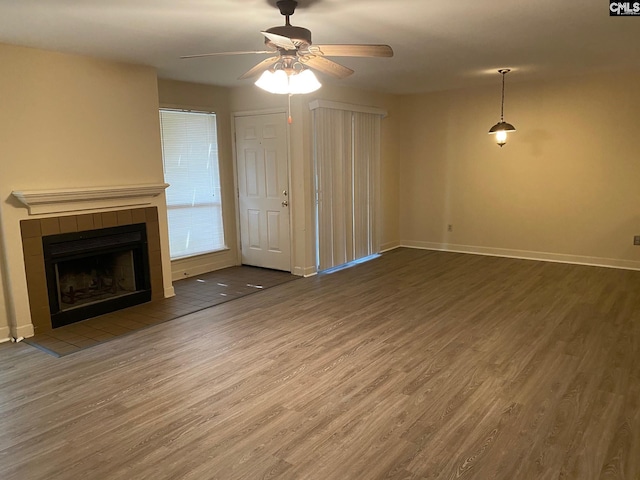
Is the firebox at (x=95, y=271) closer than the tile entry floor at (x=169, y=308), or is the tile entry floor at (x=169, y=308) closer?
the tile entry floor at (x=169, y=308)

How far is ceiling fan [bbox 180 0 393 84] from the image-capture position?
278 centimetres

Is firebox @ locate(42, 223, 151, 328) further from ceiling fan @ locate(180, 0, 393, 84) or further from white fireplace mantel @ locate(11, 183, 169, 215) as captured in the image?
ceiling fan @ locate(180, 0, 393, 84)

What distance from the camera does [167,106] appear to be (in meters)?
5.47

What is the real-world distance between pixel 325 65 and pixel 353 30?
52cm

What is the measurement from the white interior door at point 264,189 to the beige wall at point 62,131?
1520 millimetres

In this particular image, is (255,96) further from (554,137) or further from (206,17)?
(554,137)

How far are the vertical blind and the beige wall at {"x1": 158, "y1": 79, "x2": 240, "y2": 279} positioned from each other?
49.8 inches

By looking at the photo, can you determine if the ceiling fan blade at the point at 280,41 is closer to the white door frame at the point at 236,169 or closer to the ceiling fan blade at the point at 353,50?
the ceiling fan blade at the point at 353,50

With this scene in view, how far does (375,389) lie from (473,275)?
3.21 meters

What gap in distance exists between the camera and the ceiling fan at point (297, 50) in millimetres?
2781

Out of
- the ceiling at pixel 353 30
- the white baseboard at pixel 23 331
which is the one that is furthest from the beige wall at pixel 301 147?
the white baseboard at pixel 23 331

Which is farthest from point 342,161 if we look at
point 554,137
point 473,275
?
point 554,137

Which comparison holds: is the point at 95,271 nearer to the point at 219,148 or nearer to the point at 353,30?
the point at 219,148

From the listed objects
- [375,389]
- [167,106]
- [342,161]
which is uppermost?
[167,106]
